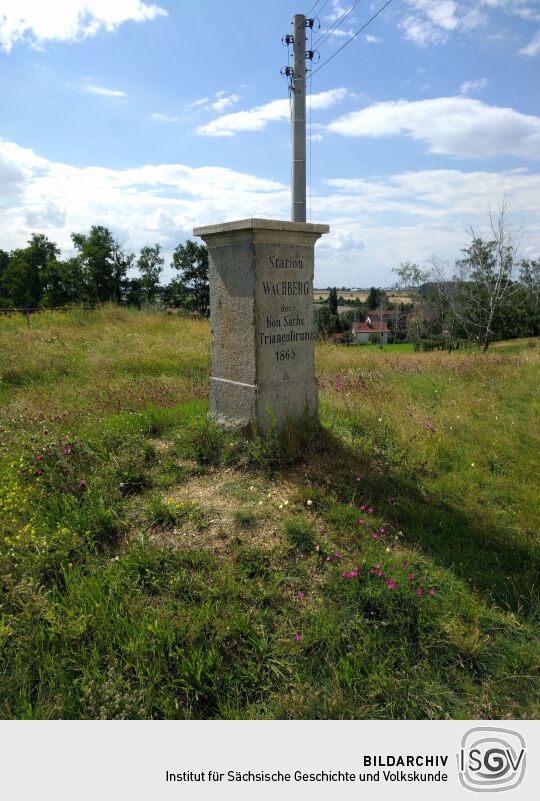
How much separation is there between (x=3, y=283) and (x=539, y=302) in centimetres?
4906

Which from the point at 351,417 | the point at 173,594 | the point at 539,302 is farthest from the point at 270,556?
the point at 539,302

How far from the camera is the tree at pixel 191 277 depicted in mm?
33969

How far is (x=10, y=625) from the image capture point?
264cm

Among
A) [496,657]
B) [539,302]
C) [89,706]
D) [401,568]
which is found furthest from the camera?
[539,302]

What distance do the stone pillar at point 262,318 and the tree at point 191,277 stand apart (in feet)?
96.6

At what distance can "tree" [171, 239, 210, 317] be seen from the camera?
33969mm

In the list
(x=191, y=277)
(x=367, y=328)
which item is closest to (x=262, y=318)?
(x=191, y=277)

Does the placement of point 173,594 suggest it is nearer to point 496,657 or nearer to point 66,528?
point 66,528

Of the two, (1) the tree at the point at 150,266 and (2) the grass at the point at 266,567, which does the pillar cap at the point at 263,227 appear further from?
(1) the tree at the point at 150,266

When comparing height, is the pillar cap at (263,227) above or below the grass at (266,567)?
above
